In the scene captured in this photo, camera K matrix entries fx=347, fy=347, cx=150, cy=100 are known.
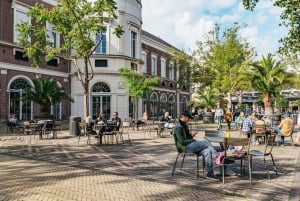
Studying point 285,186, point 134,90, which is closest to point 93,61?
point 134,90

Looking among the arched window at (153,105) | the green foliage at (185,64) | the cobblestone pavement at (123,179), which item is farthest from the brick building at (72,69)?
the cobblestone pavement at (123,179)

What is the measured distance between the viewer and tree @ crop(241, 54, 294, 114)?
2089 cm

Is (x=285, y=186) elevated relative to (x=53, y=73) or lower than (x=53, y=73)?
lower

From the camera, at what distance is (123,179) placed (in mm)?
7211

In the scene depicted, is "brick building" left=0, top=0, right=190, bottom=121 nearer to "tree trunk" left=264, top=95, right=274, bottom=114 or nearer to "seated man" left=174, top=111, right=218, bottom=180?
"tree trunk" left=264, top=95, right=274, bottom=114

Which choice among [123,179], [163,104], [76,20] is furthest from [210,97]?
[123,179]

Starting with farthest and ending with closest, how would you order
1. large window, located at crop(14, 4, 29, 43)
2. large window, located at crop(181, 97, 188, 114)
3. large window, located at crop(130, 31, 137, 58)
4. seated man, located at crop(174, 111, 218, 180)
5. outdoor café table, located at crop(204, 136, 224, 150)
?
large window, located at crop(181, 97, 188, 114)
large window, located at crop(130, 31, 137, 58)
large window, located at crop(14, 4, 29, 43)
outdoor café table, located at crop(204, 136, 224, 150)
seated man, located at crop(174, 111, 218, 180)

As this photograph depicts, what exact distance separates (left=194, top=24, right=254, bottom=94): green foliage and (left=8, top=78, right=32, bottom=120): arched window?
52.3 ft

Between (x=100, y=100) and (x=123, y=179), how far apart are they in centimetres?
2251

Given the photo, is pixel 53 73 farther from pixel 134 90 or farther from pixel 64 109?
pixel 134 90

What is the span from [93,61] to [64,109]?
4944 millimetres

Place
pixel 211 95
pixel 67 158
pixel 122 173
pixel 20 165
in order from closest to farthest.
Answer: pixel 122 173 → pixel 20 165 → pixel 67 158 → pixel 211 95

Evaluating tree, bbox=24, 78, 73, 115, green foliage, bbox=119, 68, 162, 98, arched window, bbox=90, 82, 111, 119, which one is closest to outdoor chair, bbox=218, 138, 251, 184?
tree, bbox=24, 78, 73, 115

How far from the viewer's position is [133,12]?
3131 centimetres
